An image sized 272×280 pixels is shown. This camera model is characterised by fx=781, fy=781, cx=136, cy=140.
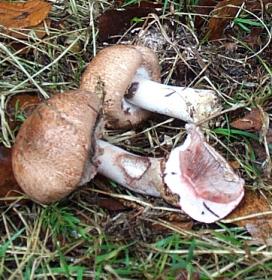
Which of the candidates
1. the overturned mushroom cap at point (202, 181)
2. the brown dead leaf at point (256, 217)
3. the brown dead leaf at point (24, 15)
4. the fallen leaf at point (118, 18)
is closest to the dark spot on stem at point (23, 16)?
the brown dead leaf at point (24, 15)

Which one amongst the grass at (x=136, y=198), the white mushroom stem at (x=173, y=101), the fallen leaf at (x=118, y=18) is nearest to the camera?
the grass at (x=136, y=198)

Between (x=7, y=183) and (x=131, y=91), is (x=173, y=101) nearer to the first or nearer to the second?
(x=131, y=91)

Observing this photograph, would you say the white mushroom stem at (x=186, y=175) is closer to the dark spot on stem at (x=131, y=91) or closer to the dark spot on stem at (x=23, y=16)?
the dark spot on stem at (x=131, y=91)

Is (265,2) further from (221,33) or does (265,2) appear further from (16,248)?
A: (16,248)

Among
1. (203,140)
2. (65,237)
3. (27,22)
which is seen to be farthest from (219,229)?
(27,22)

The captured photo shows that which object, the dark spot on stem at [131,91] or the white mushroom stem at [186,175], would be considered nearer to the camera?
the white mushroom stem at [186,175]
